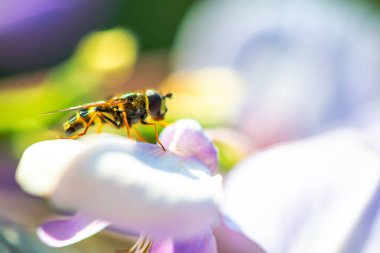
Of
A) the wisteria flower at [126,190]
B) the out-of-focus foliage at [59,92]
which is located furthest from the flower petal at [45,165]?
the out-of-focus foliage at [59,92]

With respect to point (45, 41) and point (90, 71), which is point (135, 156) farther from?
point (45, 41)

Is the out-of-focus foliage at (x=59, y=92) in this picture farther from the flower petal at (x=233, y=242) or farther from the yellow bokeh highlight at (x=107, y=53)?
the flower petal at (x=233, y=242)

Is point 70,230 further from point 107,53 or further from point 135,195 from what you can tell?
point 107,53

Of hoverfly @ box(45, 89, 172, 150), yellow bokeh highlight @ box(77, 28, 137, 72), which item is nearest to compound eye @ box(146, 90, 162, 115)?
hoverfly @ box(45, 89, 172, 150)

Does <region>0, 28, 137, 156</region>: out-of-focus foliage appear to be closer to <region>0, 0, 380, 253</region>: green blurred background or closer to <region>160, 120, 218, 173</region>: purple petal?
<region>0, 0, 380, 253</region>: green blurred background

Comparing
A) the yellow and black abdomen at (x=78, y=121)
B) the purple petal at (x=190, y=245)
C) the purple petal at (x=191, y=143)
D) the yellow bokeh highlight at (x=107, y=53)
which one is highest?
the purple petal at (x=191, y=143)

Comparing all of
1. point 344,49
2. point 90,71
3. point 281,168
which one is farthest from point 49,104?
point 344,49

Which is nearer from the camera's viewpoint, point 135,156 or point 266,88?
point 135,156
